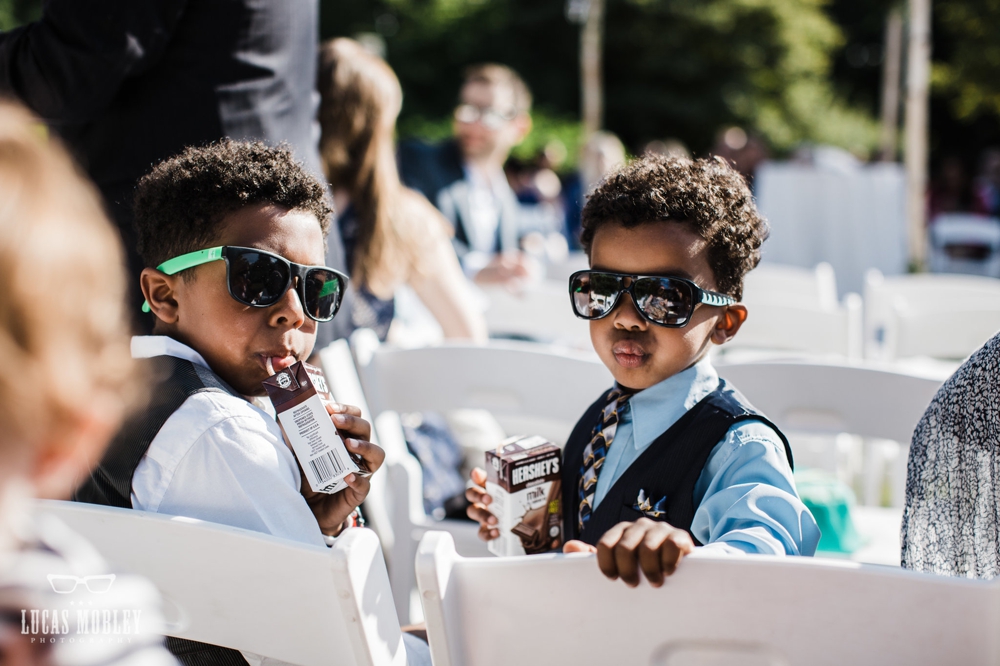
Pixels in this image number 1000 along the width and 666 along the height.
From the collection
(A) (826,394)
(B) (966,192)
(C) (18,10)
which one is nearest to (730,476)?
(A) (826,394)

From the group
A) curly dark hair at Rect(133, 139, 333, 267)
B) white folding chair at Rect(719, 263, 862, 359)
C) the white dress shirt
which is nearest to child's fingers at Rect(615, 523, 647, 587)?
the white dress shirt

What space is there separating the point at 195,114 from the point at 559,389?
117cm

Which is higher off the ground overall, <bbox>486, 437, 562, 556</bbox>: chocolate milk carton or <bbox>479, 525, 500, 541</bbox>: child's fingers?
<bbox>486, 437, 562, 556</bbox>: chocolate milk carton

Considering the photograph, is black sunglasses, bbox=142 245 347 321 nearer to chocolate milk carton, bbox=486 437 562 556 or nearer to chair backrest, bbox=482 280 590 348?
chocolate milk carton, bbox=486 437 562 556

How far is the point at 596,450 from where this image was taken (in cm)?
170

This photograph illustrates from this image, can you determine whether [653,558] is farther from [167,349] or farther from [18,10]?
[18,10]

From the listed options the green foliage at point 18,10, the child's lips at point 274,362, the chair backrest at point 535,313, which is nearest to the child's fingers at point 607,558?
the child's lips at point 274,362

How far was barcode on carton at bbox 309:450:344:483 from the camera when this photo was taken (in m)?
1.34

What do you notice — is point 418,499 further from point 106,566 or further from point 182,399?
point 106,566

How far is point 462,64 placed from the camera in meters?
26.5

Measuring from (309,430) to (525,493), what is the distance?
1.39 ft

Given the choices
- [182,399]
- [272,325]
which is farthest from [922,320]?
[182,399]

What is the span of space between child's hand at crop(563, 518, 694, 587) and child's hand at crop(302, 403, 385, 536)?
57 centimetres

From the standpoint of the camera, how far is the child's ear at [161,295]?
1.56m
